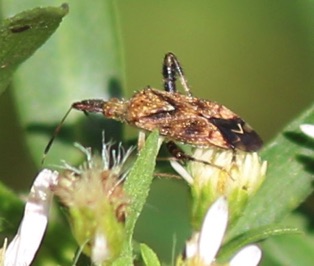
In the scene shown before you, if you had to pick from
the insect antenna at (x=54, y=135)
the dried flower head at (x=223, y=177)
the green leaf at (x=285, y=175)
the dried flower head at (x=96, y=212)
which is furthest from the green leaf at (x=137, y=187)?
the insect antenna at (x=54, y=135)

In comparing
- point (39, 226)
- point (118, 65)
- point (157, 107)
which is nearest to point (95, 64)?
point (118, 65)

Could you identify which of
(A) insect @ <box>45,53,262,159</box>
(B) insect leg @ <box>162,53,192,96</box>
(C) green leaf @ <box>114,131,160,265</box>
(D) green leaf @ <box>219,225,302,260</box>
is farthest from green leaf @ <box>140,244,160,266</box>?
(B) insect leg @ <box>162,53,192,96</box>

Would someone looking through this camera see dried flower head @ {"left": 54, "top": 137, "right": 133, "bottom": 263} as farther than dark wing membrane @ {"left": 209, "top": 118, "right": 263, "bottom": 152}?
No

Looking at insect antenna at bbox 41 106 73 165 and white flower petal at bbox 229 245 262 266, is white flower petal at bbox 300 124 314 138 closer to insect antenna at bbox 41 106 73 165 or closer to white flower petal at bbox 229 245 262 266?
white flower petal at bbox 229 245 262 266

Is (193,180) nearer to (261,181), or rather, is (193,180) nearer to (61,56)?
(261,181)

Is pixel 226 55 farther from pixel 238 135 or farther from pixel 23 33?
pixel 23 33

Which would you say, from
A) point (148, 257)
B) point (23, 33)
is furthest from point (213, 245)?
point (23, 33)
